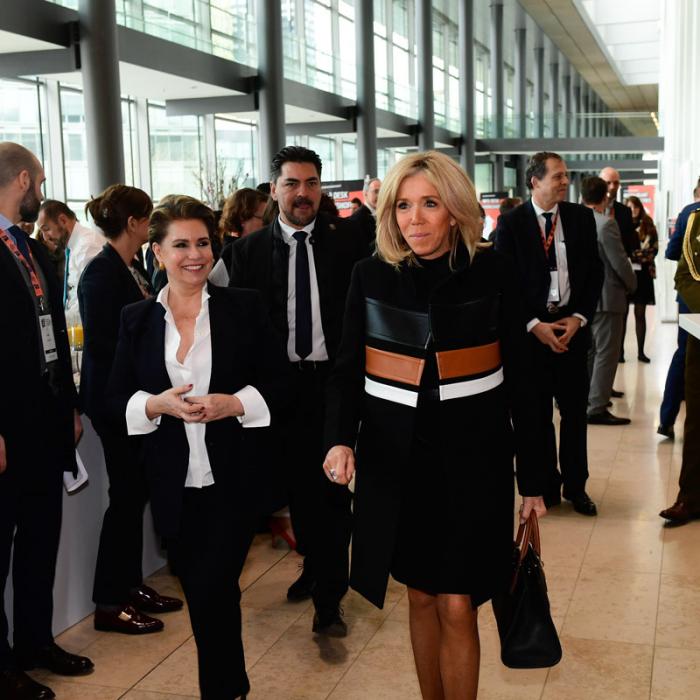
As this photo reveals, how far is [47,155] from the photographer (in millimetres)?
14391

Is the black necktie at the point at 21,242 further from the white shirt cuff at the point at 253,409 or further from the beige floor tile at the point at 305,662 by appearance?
the beige floor tile at the point at 305,662

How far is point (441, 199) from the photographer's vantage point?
2.38 m

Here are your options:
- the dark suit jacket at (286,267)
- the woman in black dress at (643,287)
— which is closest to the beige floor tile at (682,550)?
the dark suit jacket at (286,267)

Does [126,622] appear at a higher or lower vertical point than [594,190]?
lower

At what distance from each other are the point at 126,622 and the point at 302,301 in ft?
4.66

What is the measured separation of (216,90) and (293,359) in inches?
525

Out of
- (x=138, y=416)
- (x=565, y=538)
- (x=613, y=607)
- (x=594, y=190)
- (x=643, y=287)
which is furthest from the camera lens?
(x=643, y=287)

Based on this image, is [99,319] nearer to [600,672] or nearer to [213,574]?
[213,574]

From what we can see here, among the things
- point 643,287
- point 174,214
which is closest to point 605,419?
point 643,287

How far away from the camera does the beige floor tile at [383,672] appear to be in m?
3.06

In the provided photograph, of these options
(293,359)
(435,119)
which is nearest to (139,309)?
(293,359)

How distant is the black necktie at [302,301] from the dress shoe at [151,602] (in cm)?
120

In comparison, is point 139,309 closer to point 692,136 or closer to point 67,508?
point 67,508

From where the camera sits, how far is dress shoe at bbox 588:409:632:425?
720cm
